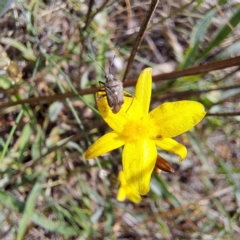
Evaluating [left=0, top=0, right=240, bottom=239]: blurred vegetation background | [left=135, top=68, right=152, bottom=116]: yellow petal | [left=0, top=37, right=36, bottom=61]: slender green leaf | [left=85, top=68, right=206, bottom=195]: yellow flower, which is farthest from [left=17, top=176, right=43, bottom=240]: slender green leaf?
[left=135, top=68, right=152, bottom=116]: yellow petal

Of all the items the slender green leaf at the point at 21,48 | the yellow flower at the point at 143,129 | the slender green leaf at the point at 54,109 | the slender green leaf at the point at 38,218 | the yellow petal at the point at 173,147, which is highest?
the slender green leaf at the point at 21,48

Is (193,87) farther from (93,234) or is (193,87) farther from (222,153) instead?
(93,234)

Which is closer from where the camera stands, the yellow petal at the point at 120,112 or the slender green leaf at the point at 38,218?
the yellow petal at the point at 120,112

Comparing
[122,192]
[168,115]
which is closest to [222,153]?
[122,192]

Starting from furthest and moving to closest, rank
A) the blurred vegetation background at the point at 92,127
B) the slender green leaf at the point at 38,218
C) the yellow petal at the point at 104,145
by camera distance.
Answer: the blurred vegetation background at the point at 92,127
the slender green leaf at the point at 38,218
the yellow petal at the point at 104,145

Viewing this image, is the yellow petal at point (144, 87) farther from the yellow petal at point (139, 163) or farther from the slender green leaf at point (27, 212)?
the slender green leaf at point (27, 212)

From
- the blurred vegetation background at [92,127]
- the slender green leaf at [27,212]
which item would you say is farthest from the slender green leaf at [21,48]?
the slender green leaf at [27,212]
